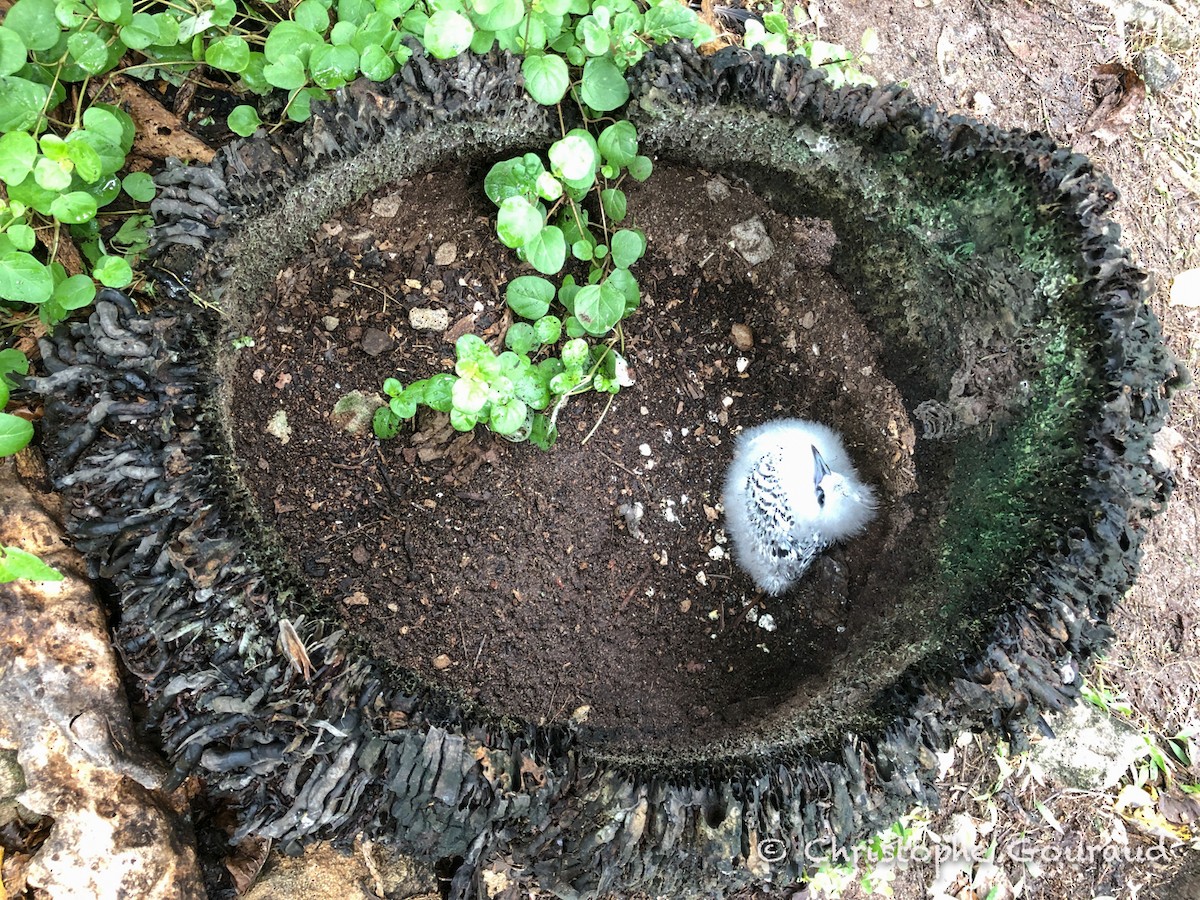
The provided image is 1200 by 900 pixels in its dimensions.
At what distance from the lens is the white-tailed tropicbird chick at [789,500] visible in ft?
5.74

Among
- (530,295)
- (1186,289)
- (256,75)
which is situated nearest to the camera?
(256,75)

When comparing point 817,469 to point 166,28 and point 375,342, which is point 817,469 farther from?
point 166,28

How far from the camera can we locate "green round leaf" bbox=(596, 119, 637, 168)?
1419mm

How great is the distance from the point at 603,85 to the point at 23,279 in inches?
36.8

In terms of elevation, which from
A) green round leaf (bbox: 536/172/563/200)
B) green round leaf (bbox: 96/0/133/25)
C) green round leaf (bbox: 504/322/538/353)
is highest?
green round leaf (bbox: 96/0/133/25)

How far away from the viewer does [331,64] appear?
1.29 meters

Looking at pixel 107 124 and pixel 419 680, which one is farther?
pixel 419 680

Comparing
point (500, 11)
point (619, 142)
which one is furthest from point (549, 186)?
point (500, 11)

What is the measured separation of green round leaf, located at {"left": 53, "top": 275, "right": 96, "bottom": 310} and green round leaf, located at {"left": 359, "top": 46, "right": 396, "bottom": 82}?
0.53 metres

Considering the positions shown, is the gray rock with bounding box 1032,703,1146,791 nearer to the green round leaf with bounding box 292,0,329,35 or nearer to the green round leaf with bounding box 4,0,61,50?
the green round leaf with bounding box 292,0,329,35

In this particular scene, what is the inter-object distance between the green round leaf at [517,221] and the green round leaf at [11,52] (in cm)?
71

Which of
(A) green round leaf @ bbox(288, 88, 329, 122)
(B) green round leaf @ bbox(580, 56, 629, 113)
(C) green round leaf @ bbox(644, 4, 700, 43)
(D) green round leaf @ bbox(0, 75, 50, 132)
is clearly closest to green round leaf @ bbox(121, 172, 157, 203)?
(D) green round leaf @ bbox(0, 75, 50, 132)

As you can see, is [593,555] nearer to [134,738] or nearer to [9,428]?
[134,738]

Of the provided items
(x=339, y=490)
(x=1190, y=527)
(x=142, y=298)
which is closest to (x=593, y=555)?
(x=339, y=490)
